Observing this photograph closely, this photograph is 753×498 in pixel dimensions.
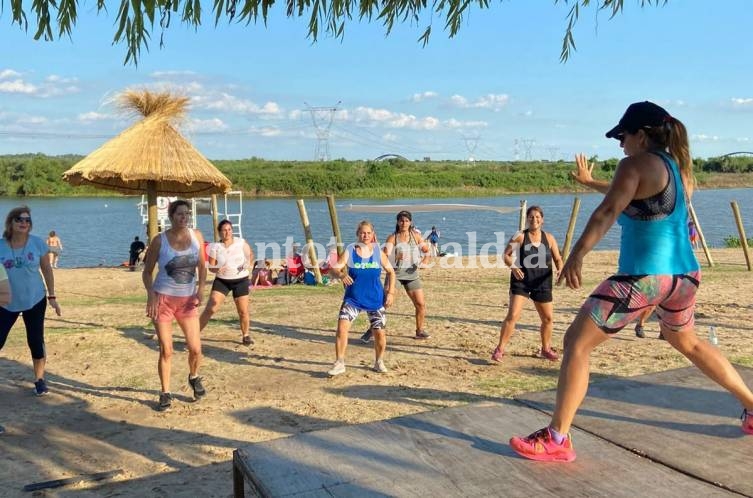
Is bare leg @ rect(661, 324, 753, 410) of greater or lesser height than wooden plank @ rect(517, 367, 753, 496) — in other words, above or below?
above

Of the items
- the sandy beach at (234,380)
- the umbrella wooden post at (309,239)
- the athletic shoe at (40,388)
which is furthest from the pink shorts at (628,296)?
the umbrella wooden post at (309,239)

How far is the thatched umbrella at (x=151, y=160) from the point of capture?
26.3 feet

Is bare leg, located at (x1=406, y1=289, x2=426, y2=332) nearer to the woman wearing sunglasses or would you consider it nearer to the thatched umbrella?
the thatched umbrella

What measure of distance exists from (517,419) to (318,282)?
11039mm

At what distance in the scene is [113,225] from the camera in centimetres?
4291

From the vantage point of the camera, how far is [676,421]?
3578 mm

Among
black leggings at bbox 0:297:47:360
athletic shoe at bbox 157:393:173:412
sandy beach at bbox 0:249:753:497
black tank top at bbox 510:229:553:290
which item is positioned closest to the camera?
sandy beach at bbox 0:249:753:497

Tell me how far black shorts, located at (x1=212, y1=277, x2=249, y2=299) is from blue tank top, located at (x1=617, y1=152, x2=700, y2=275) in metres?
5.45

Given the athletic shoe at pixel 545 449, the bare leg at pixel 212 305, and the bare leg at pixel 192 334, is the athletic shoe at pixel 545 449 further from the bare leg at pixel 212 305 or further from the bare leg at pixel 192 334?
the bare leg at pixel 212 305

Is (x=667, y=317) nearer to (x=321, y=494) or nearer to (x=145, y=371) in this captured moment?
(x=321, y=494)

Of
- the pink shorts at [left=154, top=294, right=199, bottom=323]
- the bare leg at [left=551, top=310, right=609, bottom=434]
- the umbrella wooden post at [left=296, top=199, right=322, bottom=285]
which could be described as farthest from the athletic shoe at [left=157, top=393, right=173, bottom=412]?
the umbrella wooden post at [left=296, top=199, right=322, bottom=285]

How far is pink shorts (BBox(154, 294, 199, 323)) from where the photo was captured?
5.41m

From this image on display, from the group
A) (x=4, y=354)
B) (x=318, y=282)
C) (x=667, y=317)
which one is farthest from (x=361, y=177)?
(x=667, y=317)

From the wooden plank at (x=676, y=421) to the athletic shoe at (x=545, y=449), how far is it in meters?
0.18
